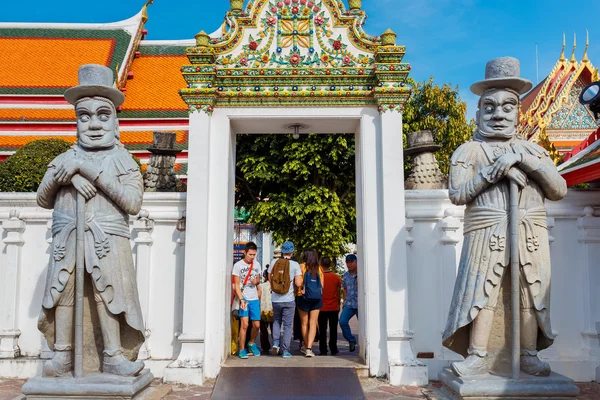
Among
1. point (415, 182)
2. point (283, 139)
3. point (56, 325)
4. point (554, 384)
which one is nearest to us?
point (554, 384)

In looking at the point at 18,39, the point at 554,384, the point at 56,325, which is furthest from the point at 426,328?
the point at 18,39

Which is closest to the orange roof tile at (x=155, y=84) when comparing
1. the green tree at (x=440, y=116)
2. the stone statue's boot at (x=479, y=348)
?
the green tree at (x=440, y=116)

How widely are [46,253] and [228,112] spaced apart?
2.77 m

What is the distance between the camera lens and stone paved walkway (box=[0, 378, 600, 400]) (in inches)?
221

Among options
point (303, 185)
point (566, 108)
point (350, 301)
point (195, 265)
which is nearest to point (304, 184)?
point (303, 185)

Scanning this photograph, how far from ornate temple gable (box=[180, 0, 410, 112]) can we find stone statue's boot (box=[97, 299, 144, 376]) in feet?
9.17

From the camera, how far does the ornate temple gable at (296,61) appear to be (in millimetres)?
6520

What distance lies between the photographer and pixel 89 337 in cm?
480

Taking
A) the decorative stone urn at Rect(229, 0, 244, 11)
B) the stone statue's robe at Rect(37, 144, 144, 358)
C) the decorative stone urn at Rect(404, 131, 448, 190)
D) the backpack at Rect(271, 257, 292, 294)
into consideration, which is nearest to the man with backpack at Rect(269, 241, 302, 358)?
the backpack at Rect(271, 257, 292, 294)

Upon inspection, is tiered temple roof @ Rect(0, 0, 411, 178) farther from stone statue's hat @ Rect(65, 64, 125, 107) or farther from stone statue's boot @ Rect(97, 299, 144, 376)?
stone statue's boot @ Rect(97, 299, 144, 376)

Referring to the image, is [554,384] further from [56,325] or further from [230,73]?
[230,73]

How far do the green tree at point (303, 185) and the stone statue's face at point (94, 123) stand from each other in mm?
10122

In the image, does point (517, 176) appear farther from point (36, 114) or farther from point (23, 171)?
point (36, 114)

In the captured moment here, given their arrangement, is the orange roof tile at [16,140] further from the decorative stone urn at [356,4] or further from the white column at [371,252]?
the white column at [371,252]
